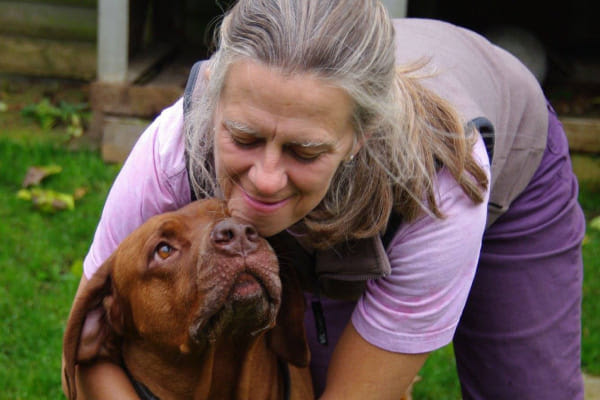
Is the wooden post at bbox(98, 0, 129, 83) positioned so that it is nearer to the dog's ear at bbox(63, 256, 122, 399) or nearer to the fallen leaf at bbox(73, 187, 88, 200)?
the fallen leaf at bbox(73, 187, 88, 200)

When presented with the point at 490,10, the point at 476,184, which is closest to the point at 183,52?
the point at 490,10

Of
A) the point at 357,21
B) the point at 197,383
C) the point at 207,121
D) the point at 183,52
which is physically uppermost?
the point at 357,21

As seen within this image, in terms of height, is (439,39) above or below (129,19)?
above

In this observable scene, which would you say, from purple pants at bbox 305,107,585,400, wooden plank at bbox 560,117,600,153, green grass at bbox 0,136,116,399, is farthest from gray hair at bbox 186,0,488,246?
wooden plank at bbox 560,117,600,153

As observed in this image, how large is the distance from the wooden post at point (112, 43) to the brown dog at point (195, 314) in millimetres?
3060

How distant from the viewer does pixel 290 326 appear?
2969 millimetres

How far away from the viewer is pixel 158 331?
275 cm

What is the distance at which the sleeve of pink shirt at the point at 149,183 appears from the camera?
275 centimetres

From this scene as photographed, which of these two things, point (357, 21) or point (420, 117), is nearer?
point (357, 21)

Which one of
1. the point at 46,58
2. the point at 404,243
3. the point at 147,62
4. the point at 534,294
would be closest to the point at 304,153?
the point at 404,243

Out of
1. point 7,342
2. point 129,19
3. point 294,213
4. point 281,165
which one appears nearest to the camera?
point 281,165

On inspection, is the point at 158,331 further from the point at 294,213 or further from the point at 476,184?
the point at 476,184

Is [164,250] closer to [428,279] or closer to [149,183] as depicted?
[149,183]

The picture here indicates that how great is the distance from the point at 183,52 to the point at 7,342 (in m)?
3.11
